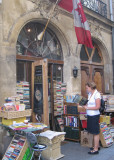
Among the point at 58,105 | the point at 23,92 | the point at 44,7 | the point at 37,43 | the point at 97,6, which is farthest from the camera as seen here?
the point at 97,6

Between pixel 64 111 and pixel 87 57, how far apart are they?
3.42 meters

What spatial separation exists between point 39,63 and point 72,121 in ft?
7.20

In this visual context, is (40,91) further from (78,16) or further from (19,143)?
(78,16)

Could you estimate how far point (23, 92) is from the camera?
5.95 metres

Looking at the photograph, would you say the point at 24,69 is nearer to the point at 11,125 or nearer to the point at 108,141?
the point at 11,125

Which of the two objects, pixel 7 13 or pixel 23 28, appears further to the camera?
pixel 23 28

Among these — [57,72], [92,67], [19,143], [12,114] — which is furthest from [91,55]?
[19,143]

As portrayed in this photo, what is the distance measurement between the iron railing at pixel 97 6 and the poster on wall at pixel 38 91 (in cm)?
468

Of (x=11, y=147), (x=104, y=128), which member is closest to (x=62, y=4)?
(x=104, y=128)

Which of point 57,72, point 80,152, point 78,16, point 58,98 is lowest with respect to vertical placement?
point 80,152

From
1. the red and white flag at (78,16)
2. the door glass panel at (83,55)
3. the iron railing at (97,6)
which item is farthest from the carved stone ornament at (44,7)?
the iron railing at (97,6)

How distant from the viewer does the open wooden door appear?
5234mm

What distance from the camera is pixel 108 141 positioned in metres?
5.76

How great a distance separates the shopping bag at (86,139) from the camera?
5.54 metres
